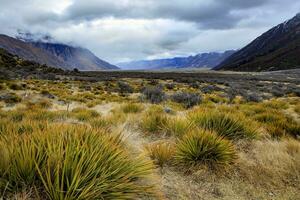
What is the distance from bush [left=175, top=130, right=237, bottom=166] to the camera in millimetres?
4823

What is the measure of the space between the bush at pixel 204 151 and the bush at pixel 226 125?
1.26m

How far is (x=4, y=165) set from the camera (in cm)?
296

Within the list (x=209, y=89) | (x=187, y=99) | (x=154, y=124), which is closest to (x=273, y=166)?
(x=154, y=124)

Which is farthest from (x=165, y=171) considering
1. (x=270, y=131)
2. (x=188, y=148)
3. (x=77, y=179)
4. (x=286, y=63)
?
(x=286, y=63)

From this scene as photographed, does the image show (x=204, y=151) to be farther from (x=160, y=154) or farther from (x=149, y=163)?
(x=149, y=163)

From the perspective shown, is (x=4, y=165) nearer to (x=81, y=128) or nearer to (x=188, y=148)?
(x=81, y=128)

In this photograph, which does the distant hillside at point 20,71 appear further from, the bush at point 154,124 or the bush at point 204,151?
the bush at point 204,151

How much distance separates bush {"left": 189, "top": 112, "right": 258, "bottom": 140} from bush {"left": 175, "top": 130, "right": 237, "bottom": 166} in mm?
1258

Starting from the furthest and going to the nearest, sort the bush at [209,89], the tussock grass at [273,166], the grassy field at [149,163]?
the bush at [209,89] → the tussock grass at [273,166] → the grassy field at [149,163]

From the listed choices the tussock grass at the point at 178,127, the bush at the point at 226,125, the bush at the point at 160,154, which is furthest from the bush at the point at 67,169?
the bush at the point at 226,125

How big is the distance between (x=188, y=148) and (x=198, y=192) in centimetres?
105

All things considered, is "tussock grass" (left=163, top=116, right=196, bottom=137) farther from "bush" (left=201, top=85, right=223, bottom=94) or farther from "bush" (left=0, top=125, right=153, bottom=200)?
"bush" (left=201, top=85, right=223, bottom=94)

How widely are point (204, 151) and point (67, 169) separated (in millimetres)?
2688

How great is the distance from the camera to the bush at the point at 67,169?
2797mm
